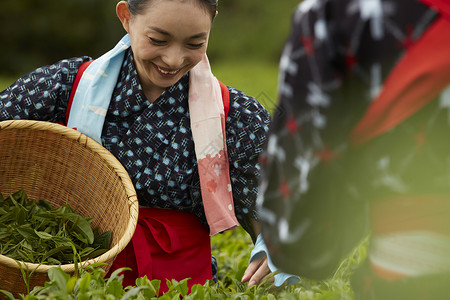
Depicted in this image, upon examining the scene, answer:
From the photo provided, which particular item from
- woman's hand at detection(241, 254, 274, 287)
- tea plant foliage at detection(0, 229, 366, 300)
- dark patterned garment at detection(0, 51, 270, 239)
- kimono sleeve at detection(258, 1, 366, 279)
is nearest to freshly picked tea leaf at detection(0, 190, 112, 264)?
tea plant foliage at detection(0, 229, 366, 300)

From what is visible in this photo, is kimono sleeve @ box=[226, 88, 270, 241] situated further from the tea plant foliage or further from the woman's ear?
→ the woman's ear

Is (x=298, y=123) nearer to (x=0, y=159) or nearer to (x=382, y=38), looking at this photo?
(x=382, y=38)

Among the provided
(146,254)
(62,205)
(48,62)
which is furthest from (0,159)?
(48,62)

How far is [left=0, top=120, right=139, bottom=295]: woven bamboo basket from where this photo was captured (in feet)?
6.97

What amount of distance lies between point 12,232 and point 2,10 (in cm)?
1021

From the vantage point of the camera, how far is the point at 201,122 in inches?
89.7

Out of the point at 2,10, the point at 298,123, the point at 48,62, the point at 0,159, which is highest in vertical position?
the point at 298,123

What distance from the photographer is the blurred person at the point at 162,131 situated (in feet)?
7.38

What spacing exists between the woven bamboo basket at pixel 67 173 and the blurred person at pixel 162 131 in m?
0.08

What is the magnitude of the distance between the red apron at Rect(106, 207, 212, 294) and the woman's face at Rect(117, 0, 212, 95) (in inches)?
20.4

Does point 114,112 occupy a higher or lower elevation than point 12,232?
higher

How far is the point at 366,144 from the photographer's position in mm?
1029

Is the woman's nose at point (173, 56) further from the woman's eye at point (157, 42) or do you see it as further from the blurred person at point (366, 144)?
the blurred person at point (366, 144)

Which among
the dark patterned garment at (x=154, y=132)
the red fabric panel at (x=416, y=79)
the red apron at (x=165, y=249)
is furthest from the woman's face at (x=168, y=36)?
the red fabric panel at (x=416, y=79)
